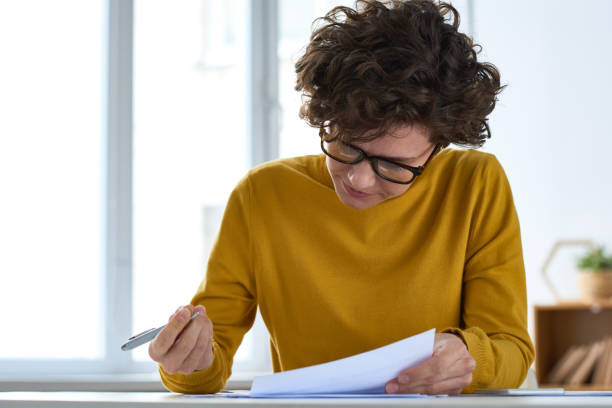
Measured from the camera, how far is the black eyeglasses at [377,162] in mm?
1064

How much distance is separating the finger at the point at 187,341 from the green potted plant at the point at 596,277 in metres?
2.22

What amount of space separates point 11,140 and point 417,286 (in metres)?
1.59

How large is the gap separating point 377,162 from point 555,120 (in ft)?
7.37

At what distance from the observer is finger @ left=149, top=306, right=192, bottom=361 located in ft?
2.93

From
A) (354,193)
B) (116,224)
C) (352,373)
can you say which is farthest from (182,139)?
(352,373)

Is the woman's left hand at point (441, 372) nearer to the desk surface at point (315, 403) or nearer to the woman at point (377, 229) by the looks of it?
the woman at point (377, 229)

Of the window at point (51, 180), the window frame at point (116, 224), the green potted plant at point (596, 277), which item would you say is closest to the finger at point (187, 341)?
the window frame at point (116, 224)

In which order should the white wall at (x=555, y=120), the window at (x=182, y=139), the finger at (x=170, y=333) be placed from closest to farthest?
the finger at (x=170, y=333) < the window at (x=182, y=139) < the white wall at (x=555, y=120)

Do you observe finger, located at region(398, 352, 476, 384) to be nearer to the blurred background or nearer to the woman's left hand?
the woman's left hand

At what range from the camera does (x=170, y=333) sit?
90 cm

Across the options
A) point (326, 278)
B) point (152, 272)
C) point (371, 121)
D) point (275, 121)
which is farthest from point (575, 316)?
point (371, 121)

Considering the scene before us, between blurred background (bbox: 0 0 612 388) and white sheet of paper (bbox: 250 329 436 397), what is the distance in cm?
155

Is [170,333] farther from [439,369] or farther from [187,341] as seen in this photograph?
[439,369]

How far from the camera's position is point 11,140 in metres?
2.21
